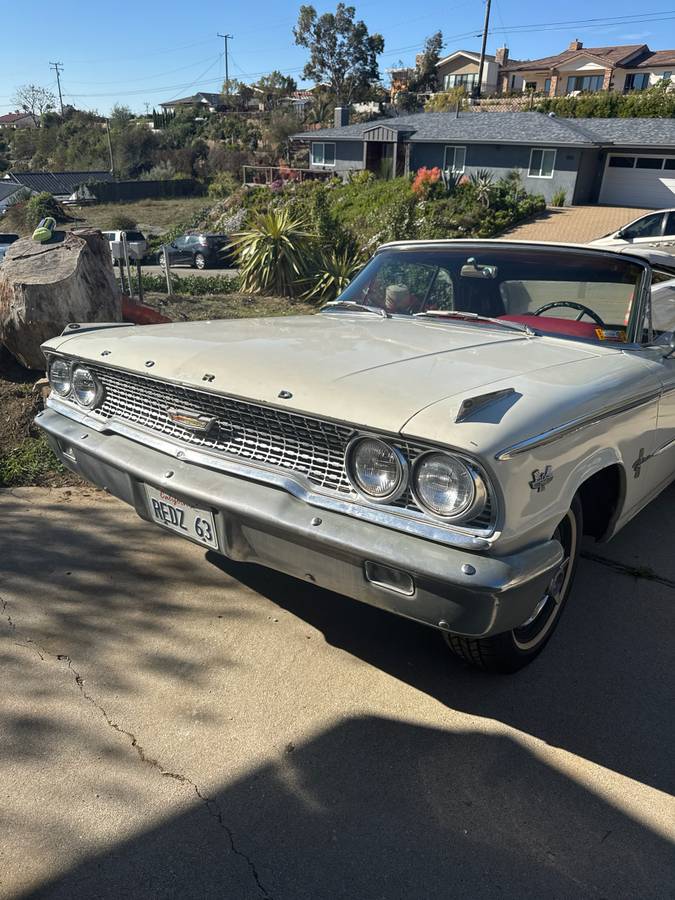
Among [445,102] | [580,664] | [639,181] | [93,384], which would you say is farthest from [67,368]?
[445,102]

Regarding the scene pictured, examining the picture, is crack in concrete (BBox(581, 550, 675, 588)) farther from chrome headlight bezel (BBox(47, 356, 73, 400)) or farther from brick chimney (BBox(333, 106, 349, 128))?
brick chimney (BBox(333, 106, 349, 128))

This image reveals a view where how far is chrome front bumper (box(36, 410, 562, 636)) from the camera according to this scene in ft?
6.93

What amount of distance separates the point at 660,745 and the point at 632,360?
1.61 metres

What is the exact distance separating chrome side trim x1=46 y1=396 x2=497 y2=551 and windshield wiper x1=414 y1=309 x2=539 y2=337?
4.93 feet

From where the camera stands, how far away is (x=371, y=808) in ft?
7.22

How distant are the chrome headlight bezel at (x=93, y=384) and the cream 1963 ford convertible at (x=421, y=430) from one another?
0.04 ft

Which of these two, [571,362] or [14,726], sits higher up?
[571,362]

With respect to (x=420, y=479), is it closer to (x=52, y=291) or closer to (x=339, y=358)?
(x=339, y=358)

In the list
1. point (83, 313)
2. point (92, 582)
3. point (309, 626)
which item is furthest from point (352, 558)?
point (83, 313)

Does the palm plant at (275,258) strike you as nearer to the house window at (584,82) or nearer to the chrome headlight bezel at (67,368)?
the chrome headlight bezel at (67,368)

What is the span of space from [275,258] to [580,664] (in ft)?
37.1

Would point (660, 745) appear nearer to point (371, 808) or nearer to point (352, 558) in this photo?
point (371, 808)

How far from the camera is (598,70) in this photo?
194ft

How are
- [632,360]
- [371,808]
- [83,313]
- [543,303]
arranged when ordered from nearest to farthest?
1. [371,808]
2. [632,360]
3. [543,303]
4. [83,313]
